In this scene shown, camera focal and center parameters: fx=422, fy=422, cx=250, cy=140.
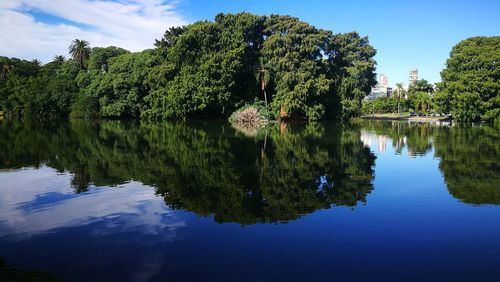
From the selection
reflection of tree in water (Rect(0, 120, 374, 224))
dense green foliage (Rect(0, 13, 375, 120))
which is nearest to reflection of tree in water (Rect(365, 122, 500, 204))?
reflection of tree in water (Rect(0, 120, 374, 224))

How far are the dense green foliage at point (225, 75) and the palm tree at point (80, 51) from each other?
19.8ft

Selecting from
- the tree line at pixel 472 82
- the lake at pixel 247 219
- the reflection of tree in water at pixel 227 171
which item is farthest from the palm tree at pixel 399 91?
the lake at pixel 247 219

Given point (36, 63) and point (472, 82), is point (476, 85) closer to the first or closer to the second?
point (472, 82)

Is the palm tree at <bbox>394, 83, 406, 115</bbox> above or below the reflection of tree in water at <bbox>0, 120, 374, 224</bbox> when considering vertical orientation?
above

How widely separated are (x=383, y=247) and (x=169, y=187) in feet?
28.8

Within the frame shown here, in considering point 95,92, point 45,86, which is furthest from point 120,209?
point 45,86

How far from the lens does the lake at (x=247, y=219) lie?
834 cm

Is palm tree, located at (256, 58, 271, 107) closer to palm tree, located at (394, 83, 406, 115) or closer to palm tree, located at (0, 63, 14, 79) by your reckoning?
palm tree, located at (394, 83, 406, 115)

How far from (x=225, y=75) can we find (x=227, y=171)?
48542 millimetres

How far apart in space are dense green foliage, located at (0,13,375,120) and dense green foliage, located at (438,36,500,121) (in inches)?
623

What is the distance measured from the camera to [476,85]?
227ft

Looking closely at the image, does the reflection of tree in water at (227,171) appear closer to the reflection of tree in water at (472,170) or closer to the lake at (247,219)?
the lake at (247,219)

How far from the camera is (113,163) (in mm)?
21766

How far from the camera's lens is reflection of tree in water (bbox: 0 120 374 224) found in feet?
44.4
